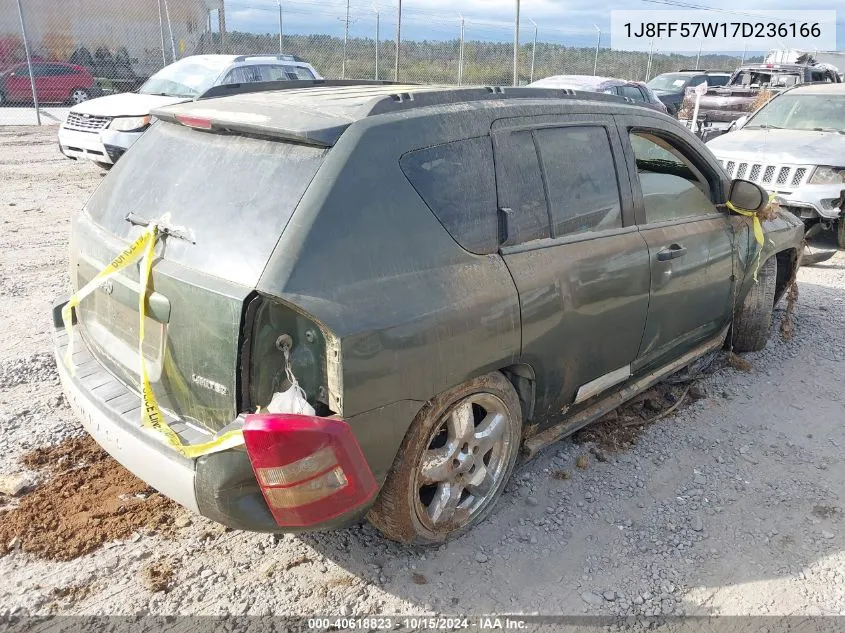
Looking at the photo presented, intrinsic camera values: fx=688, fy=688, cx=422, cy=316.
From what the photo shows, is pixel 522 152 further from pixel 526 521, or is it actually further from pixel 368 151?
pixel 526 521

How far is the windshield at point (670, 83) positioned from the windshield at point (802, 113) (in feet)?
34.6

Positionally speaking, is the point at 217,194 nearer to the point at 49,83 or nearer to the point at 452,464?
the point at 452,464

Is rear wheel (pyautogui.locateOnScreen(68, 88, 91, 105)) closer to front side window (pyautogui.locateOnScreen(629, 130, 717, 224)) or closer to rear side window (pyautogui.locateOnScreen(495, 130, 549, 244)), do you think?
front side window (pyautogui.locateOnScreen(629, 130, 717, 224))

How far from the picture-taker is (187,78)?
10648 millimetres

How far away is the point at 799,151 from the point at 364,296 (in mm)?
7685

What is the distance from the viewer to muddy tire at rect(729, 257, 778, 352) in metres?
4.73

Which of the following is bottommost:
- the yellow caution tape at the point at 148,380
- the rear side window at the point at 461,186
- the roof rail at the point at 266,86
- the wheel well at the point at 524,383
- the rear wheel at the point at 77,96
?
the rear wheel at the point at 77,96

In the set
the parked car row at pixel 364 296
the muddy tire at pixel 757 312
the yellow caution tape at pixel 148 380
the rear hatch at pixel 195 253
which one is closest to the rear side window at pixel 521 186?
the parked car row at pixel 364 296

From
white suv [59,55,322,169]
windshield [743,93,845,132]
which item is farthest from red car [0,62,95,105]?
windshield [743,93,845,132]

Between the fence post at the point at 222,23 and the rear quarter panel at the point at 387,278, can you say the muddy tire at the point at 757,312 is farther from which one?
the fence post at the point at 222,23

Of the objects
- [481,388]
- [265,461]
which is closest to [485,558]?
[481,388]

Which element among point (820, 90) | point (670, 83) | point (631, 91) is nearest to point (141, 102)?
point (820, 90)

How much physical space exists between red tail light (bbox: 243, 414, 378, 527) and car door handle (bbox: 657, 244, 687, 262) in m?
1.99

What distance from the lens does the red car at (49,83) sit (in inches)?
771
